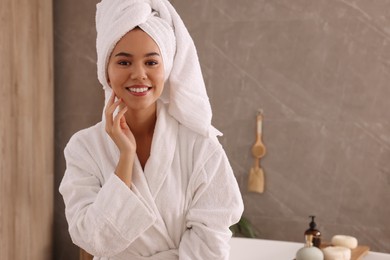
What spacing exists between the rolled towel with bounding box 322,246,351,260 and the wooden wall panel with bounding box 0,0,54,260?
1.68m

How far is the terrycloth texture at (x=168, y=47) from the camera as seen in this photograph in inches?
46.1

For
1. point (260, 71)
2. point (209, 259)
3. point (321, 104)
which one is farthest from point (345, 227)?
point (209, 259)

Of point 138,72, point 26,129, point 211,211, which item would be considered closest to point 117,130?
point 138,72

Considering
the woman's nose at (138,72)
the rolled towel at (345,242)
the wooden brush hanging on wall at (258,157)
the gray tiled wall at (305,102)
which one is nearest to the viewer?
the woman's nose at (138,72)

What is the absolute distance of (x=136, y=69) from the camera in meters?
1.17

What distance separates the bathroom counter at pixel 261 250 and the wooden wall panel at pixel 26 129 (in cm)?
122

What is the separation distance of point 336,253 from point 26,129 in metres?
1.83

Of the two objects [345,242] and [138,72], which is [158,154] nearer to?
[138,72]

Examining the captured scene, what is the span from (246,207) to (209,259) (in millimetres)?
2232

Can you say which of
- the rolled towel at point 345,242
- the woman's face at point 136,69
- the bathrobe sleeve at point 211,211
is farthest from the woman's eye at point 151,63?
the rolled towel at point 345,242

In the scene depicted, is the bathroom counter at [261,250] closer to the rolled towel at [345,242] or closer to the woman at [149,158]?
the rolled towel at [345,242]

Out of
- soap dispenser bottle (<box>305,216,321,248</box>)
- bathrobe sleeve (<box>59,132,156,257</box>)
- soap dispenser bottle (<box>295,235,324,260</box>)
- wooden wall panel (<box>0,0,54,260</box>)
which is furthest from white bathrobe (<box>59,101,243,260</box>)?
wooden wall panel (<box>0,0,54,260</box>)

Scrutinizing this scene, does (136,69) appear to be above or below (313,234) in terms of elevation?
above

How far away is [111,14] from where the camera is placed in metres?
1.19
